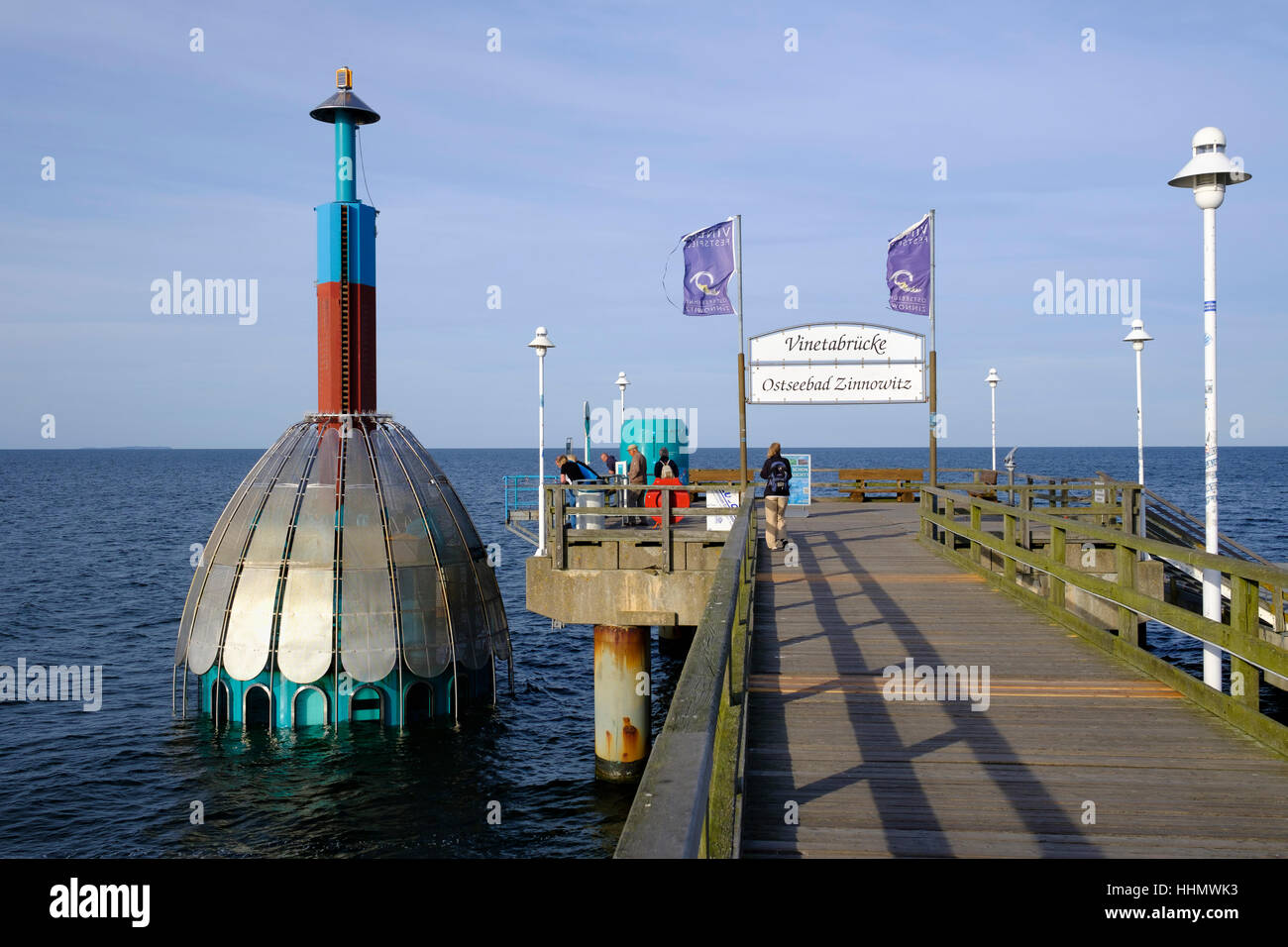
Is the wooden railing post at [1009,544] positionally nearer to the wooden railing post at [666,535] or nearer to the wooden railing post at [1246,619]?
the wooden railing post at [666,535]

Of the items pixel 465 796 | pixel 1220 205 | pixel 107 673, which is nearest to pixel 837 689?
pixel 1220 205

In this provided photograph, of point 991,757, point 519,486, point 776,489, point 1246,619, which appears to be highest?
point 776,489

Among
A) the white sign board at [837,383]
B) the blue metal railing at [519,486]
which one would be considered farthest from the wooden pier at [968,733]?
the blue metal railing at [519,486]

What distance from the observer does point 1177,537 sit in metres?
25.4

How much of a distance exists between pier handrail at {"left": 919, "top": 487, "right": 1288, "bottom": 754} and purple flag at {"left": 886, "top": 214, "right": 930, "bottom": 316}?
10180mm

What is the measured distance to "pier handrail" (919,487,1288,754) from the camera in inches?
263

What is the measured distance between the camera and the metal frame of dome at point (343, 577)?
65.9 feet

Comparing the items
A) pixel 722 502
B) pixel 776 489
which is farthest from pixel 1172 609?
pixel 722 502

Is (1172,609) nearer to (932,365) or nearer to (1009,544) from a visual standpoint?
(1009,544)

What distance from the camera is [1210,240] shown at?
1038cm

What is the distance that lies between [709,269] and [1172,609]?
55.6ft

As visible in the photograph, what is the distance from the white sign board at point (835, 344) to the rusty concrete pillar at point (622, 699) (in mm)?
9390

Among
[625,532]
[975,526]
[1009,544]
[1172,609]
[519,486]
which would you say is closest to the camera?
[1172,609]
